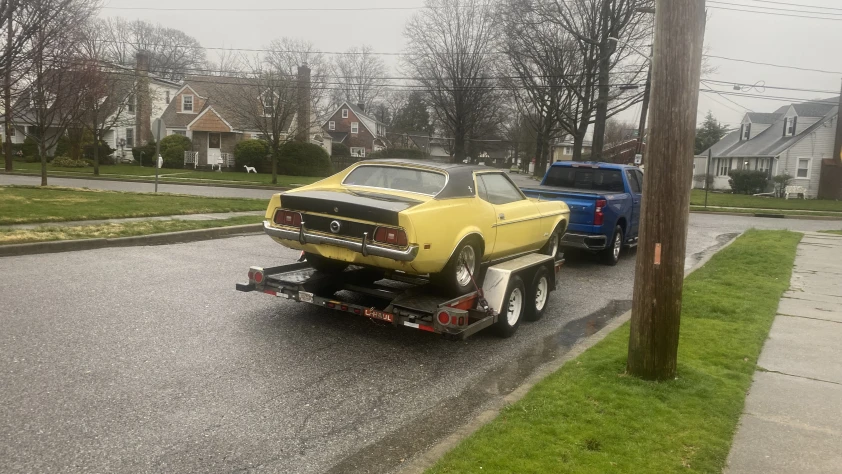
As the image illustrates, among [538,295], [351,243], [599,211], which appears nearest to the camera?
[351,243]

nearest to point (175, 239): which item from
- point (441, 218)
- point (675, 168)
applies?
point (441, 218)

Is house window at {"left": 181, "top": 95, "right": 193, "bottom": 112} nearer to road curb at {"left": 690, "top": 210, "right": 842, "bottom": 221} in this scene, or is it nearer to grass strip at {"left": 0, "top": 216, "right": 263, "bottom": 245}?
road curb at {"left": 690, "top": 210, "right": 842, "bottom": 221}

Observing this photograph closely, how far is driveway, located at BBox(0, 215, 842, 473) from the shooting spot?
4188 mm

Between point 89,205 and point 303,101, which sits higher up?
point 303,101

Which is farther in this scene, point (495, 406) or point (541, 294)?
point (541, 294)

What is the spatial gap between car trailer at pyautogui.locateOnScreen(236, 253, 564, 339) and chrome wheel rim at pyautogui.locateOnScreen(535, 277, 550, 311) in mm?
12

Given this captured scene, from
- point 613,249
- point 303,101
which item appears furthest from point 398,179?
point 303,101

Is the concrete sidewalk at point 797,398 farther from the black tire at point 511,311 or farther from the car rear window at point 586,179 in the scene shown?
the car rear window at point 586,179

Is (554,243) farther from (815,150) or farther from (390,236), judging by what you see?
(815,150)

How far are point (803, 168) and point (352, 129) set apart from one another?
46744 mm

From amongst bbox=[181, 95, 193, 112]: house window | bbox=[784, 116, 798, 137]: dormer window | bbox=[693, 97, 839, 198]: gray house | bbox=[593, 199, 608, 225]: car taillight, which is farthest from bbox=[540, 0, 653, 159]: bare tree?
bbox=[181, 95, 193, 112]: house window

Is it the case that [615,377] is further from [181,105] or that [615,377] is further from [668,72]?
[181,105]

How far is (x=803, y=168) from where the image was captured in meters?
47.7

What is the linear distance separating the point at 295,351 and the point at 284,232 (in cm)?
124
